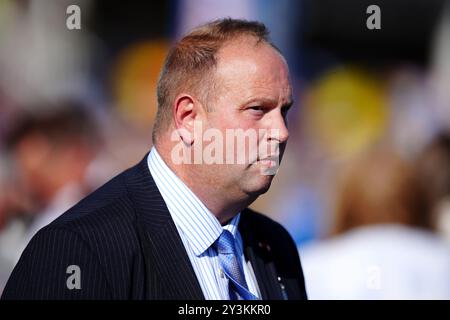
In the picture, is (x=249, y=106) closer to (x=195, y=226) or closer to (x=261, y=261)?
(x=195, y=226)

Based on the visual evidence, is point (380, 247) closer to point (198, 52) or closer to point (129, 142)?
point (129, 142)

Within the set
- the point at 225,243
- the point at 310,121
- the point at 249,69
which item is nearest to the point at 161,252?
the point at 225,243

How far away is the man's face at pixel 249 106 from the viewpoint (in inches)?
85.1

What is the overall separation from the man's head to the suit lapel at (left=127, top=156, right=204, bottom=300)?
13 cm

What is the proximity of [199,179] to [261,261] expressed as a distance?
1.34 feet

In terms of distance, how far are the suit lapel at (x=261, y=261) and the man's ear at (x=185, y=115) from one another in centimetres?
44

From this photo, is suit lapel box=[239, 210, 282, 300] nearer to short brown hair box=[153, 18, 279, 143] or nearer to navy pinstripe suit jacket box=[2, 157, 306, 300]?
navy pinstripe suit jacket box=[2, 157, 306, 300]

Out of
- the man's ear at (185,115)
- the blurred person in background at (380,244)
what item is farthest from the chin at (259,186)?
the blurred person in background at (380,244)

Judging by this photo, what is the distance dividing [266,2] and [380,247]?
1934mm

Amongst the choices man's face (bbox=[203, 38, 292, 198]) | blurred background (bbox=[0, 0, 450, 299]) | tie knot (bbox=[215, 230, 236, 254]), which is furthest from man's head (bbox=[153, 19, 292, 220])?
blurred background (bbox=[0, 0, 450, 299])

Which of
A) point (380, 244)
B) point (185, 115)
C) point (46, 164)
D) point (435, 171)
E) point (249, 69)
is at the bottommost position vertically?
point (380, 244)

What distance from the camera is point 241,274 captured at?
229 centimetres

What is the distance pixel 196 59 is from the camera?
2238 mm

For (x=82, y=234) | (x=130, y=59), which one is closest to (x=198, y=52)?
(x=82, y=234)
